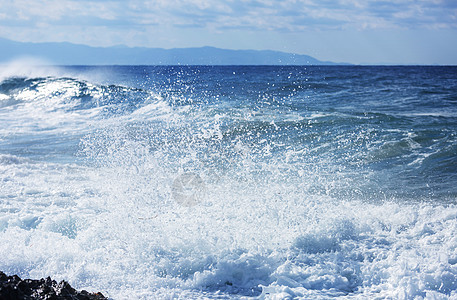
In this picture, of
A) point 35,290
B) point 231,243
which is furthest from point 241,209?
point 35,290

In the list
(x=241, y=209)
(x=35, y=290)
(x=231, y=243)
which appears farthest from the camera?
(x=241, y=209)

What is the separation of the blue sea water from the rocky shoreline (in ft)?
1.66

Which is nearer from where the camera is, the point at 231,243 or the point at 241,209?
the point at 231,243

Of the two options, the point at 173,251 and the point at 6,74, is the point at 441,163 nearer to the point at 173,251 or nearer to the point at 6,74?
the point at 173,251

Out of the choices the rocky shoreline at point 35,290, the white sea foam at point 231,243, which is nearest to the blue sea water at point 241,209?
the white sea foam at point 231,243

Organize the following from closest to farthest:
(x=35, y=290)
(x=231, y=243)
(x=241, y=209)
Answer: (x=35, y=290) → (x=231, y=243) → (x=241, y=209)

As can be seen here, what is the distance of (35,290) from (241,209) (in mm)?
2892

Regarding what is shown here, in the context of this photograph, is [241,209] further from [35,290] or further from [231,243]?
[35,290]

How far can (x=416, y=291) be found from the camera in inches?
151

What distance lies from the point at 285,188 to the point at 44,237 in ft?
11.5

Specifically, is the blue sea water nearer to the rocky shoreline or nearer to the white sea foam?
the white sea foam

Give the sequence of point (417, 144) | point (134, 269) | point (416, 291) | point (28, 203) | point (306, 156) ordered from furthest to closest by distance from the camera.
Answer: point (417, 144) → point (306, 156) → point (28, 203) → point (134, 269) → point (416, 291)

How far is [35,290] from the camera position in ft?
11.0

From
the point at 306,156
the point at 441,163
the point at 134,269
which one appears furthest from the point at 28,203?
the point at 441,163
